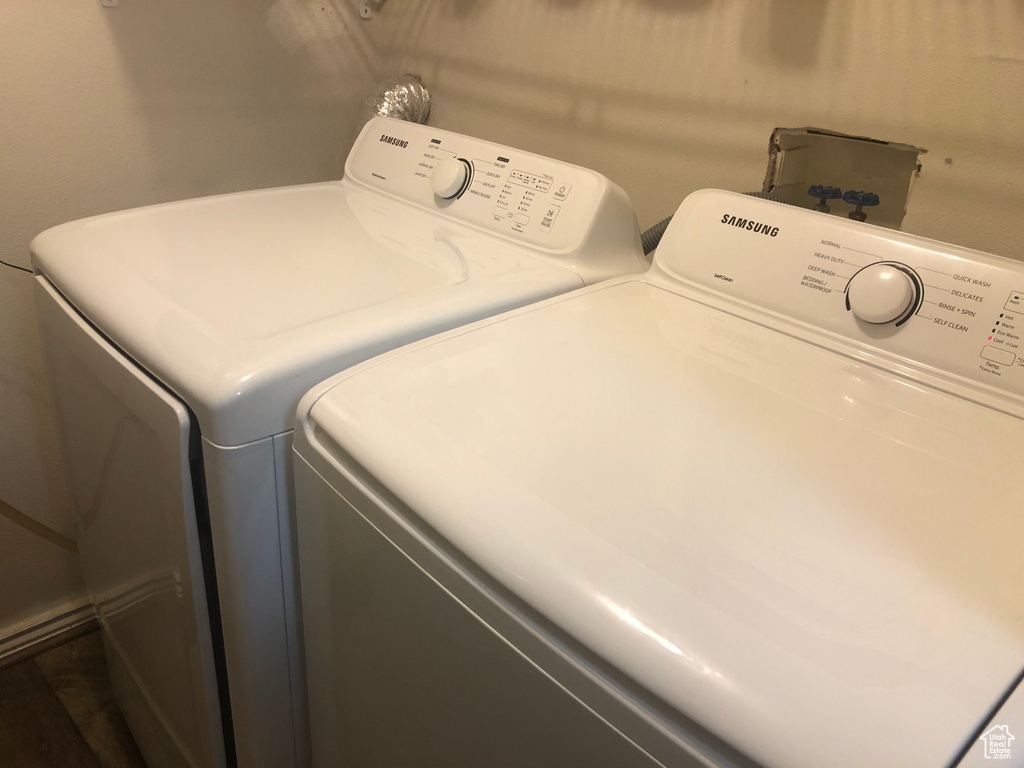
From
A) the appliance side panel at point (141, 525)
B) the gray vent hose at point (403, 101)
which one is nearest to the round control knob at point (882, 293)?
the appliance side panel at point (141, 525)

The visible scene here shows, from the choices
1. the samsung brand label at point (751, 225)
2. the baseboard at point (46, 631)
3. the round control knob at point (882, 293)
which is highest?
the samsung brand label at point (751, 225)

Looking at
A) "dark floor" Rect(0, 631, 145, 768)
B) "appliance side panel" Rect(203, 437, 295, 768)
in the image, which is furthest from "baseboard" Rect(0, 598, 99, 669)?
"appliance side panel" Rect(203, 437, 295, 768)

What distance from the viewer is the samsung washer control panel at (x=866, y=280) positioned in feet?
2.27

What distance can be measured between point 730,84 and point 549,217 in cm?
34

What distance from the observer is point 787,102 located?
0.98 m

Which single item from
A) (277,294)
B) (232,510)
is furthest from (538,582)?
(277,294)

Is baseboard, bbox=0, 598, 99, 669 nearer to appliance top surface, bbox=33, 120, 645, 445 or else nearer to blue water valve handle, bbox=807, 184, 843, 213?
appliance top surface, bbox=33, 120, 645, 445

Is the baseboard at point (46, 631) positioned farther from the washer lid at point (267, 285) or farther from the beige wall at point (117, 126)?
the washer lid at point (267, 285)

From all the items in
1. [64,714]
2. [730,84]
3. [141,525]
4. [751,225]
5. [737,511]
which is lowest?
[64,714]

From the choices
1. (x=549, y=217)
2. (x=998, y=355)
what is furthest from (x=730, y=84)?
(x=998, y=355)

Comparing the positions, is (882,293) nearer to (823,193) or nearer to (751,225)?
(751,225)

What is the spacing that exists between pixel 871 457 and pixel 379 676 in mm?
470

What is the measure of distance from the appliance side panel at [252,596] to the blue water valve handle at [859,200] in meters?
0.81

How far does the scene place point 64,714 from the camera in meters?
1.34
